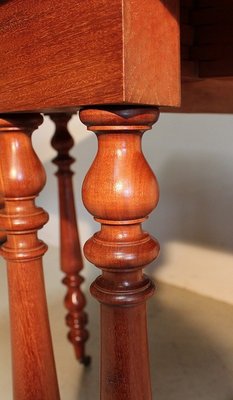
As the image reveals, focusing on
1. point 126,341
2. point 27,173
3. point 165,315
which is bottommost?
point 165,315

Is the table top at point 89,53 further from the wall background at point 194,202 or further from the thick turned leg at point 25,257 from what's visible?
the wall background at point 194,202

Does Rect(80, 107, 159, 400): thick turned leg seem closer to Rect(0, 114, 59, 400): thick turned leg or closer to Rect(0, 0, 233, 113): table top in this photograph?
Rect(0, 0, 233, 113): table top

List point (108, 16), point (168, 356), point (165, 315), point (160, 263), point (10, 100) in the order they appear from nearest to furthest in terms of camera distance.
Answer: point (108, 16)
point (10, 100)
point (168, 356)
point (165, 315)
point (160, 263)

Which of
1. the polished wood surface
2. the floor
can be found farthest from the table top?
the floor

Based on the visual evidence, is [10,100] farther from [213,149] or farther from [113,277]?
[213,149]

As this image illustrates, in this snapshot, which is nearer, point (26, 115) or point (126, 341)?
point (126, 341)

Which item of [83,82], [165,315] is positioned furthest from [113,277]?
[165,315]

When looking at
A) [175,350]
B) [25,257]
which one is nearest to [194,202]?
[175,350]

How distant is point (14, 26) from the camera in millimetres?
437

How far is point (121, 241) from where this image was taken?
40 centimetres

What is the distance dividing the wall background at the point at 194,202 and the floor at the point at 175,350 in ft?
0.25

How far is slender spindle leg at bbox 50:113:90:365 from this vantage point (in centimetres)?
103

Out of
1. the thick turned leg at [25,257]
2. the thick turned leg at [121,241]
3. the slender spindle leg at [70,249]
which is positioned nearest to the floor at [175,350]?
the slender spindle leg at [70,249]

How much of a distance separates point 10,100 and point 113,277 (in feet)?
0.63
